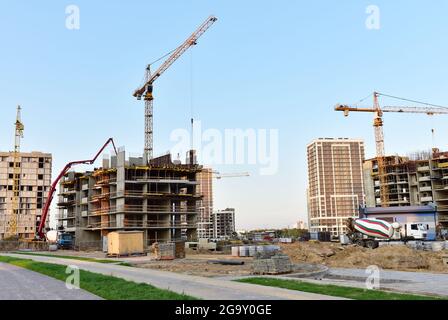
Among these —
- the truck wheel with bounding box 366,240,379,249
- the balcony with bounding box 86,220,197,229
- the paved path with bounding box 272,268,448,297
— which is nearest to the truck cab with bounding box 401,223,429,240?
the truck wheel with bounding box 366,240,379,249

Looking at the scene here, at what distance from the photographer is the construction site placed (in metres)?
23.6

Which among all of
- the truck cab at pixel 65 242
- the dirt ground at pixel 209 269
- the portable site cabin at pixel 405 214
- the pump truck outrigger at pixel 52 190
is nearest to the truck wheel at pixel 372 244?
the portable site cabin at pixel 405 214

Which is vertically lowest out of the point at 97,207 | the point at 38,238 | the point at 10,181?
the point at 38,238

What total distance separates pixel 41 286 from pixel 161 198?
233 feet

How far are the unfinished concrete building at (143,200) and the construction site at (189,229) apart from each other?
0.77 feet

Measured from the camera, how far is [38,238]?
10038cm

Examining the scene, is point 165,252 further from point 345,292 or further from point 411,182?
point 411,182

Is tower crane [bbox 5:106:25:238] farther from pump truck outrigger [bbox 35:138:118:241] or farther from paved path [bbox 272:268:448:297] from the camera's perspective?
paved path [bbox 272:268:448:297]

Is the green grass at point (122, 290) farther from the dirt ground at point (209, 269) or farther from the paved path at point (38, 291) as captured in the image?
the dirt ground at point (209, 269)

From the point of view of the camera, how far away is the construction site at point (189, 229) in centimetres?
2359

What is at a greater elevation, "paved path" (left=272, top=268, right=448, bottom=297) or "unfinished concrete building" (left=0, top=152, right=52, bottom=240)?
"unfinished concrete building" (left=0, top=152, right=52, bottom=240)

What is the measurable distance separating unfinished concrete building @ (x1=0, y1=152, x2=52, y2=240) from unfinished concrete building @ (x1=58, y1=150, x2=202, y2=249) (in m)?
64.0
